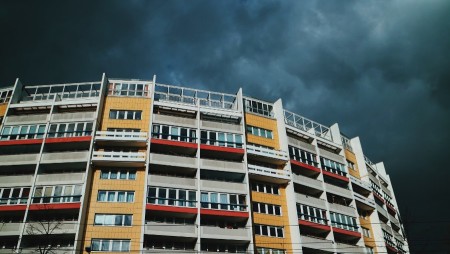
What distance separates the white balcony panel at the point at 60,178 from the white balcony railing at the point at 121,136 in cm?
476

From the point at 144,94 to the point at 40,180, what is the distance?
16117 mm

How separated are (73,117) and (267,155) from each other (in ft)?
79.1

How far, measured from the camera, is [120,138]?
4409 centimetres

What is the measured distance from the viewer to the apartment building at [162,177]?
40219mm

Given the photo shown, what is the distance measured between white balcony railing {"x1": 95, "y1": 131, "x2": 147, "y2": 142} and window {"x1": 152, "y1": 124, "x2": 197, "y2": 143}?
1904 millimetres

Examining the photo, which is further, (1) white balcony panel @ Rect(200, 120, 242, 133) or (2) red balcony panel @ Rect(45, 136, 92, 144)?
(1) white balcony panel @ Rect(200, 120, 242, 133)

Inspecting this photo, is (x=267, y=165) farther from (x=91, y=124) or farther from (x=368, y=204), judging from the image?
(x=91, y=124)

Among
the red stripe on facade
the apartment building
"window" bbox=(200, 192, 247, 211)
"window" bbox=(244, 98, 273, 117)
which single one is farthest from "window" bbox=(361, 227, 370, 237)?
the red stripe on facade


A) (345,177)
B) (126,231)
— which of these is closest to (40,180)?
(126,231)

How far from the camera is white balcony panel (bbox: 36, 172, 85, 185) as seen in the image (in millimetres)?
41812

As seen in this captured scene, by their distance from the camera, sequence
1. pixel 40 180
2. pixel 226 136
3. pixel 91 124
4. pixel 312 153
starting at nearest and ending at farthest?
pixel 40 180 → pixel 91 124 → pixel 226 136 → pixel 312 153

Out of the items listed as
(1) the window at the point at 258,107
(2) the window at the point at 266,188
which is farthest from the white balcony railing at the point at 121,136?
(1) the window at the point at 258,107

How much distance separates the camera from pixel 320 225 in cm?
4788

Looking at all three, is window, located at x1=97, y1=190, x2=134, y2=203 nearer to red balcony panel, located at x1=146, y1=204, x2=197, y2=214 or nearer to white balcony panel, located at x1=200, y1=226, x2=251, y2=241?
red balcony panel, located at x1=146, y1=204, x2=197, y2=214
